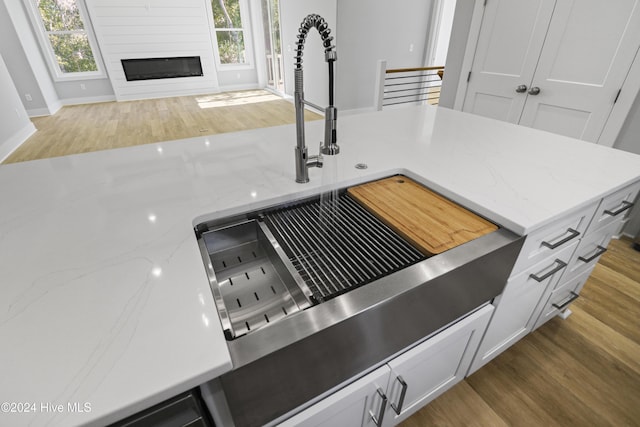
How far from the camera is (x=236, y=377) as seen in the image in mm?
515

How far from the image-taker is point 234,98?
6.64 meters

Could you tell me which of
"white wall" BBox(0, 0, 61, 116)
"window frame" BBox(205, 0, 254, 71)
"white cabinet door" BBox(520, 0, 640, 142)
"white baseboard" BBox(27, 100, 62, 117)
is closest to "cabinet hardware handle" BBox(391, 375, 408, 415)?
"white cabinet door" BBox(520, 0, 640, 142)

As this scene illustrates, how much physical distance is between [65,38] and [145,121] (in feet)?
8.49

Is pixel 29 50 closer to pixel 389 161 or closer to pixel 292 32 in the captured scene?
pixel 292 32

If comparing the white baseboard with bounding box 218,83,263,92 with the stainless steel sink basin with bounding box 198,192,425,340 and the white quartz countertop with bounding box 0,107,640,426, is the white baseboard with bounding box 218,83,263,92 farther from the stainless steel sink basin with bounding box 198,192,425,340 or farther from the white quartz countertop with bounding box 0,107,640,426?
the stainless steel sink basin with bounding box 198,192,425,340

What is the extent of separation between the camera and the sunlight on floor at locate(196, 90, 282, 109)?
614 cm

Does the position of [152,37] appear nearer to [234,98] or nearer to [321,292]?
[234,98]

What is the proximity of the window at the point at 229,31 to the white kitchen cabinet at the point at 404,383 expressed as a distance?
7788 millimetres

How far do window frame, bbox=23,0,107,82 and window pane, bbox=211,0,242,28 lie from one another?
2.38 meters

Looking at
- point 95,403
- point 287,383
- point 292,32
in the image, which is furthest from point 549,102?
point 292,32

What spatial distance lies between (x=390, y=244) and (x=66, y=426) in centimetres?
73

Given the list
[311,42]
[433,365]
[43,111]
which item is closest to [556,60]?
[433,365]

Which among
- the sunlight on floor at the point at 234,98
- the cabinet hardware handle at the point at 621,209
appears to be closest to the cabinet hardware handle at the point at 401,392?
the cabinet hardware handle at the point at 621,209

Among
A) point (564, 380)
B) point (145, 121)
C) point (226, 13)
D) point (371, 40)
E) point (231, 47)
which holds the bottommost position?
point (564, 380)
